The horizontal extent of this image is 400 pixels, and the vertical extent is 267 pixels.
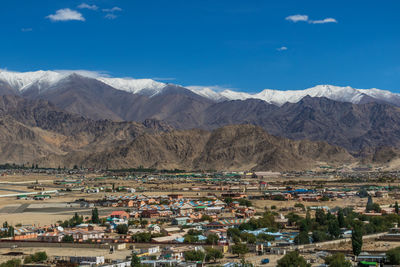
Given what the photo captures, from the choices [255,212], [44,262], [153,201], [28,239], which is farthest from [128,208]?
[44,262]

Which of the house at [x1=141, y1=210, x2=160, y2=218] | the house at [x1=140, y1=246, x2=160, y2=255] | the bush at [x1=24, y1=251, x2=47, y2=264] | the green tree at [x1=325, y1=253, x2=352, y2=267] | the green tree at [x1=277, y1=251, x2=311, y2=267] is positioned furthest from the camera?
the house at [x1=141, y1=210, x2=160, y2=218]

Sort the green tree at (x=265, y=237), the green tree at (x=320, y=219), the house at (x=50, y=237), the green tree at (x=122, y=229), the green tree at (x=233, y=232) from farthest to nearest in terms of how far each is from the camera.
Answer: the green tree at (x=320, y=219) < the green tree at (x=122, y=229) < the green tree at (x=233, y=232) < the house at (x=50, y=237) < the green tree at (x=265, y=237)

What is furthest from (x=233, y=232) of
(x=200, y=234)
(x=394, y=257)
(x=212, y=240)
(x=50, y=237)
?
(x=394, y=257)

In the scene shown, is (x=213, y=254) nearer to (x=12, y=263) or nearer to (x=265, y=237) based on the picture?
(x=265, y=237)

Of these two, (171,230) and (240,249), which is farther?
(171,230)

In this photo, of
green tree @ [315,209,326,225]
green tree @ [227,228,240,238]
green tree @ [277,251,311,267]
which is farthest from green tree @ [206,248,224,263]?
green tree @ [315,209,326,225]

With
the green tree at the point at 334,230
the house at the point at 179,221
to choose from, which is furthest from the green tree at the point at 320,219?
the house at the point at 179,221

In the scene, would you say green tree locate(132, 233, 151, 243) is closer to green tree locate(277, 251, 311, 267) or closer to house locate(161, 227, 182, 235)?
house locate(161, 227, 182, 235)

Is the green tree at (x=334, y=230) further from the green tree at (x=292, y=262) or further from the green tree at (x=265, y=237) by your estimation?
the green tree at (x=292, y=262)

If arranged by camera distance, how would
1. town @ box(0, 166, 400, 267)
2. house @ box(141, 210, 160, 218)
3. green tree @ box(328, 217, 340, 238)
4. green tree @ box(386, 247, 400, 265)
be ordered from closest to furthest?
green tree @ box(386, 247, 400, 265) < town @ box(0, 166, 400, 267) < green tree @ box(328, 217, 340, 238) < house @ box(141, 210, 160, 218)
